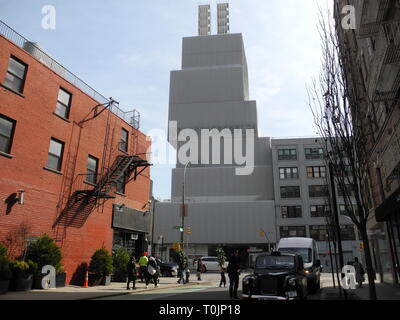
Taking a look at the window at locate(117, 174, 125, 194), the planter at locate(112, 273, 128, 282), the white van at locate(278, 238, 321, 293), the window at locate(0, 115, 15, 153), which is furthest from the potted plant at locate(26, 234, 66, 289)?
the white van at locate(278, 238, 321, 293)

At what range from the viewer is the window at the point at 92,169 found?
21875 mm

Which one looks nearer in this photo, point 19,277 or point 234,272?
point 234,272

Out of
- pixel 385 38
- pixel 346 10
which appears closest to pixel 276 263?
pixel 385 38

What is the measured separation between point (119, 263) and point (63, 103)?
11014 millimetres

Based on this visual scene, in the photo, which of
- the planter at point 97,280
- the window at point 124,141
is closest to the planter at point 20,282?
the planter at point 97,280

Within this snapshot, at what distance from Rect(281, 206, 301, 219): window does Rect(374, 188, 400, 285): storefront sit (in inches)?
1647

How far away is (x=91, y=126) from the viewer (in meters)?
22.2

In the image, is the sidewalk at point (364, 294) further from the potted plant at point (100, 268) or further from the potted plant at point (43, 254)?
the potted plant at point (43, 254)

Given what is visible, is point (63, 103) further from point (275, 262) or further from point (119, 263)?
point (275, 262)

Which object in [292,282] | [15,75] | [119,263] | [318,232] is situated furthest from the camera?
[318,232]

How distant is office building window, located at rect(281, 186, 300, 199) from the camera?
63938 millimetres

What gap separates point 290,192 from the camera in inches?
2527

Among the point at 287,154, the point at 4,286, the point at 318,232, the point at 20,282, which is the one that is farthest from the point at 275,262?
the point at 287,154

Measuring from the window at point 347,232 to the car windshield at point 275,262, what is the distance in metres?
51.8
